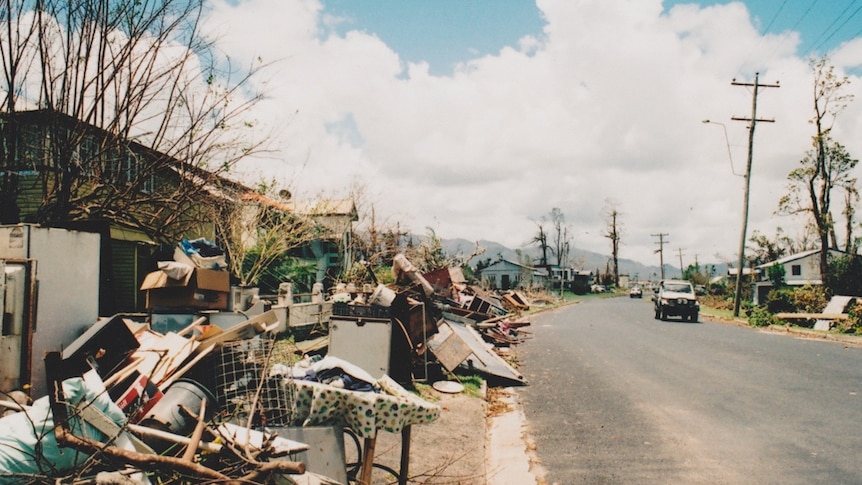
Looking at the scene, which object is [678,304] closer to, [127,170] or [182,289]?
[182,289]

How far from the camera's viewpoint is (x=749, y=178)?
28.0m

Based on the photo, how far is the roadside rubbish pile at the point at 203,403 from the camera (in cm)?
285

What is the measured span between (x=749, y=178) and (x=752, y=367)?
20.6 meters

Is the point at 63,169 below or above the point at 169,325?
above

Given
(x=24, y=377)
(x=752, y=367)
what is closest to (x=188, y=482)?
(x=24, y=377)

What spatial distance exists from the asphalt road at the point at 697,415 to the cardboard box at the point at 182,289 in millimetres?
4696

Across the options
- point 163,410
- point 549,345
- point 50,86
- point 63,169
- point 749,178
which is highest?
point 749,178

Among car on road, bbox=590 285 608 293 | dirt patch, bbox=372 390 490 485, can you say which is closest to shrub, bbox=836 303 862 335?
dirt patch, bbox=372 390 490 485

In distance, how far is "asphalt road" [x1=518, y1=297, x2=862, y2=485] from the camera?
528cm

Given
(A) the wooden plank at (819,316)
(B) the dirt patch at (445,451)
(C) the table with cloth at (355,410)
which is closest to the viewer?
(C) the table with cloth at (355,410)

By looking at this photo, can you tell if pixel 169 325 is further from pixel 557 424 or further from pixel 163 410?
pixel 557 424

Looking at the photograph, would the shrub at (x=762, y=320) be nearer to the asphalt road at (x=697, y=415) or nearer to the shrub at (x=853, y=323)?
the shrub at (x=853, y=323)

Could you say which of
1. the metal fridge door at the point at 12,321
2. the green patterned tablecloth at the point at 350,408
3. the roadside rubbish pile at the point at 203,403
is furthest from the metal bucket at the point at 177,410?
the metal fridge door at the point at 12,321

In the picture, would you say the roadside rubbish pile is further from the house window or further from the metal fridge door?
the house window
